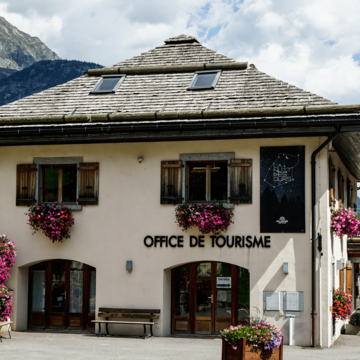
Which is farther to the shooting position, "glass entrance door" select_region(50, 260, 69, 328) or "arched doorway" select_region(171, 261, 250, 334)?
"glass entrance door" select_region(50, 260, 69, 328)

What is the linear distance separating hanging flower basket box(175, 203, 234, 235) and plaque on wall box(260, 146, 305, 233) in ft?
2.95

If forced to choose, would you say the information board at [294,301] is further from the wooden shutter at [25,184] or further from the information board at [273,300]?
the wooden shutter at [25,184]

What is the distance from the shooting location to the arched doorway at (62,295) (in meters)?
14.8

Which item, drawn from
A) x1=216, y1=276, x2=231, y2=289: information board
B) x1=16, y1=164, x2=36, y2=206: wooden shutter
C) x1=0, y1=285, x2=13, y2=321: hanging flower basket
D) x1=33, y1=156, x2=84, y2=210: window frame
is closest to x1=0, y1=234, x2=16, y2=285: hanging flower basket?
x1=0, y1=285, x2=13, y2=321: hanging flower basket

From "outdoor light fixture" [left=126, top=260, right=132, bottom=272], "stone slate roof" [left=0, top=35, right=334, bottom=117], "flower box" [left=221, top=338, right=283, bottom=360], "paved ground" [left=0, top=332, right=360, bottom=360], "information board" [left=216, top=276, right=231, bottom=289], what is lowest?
"paved ground" [left=0, top=332, right=360, bottom=360]

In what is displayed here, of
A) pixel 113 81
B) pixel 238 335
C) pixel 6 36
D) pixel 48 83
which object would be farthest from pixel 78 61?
pixel 238 335

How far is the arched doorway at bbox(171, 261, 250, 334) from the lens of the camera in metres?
14.0

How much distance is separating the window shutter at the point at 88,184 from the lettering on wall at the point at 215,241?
1.72m

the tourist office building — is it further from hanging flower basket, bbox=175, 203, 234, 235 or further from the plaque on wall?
hanging flower basket, bbox=175, 203, 234, 235

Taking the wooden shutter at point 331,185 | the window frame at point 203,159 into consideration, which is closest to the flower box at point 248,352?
the window frame at point 203,159

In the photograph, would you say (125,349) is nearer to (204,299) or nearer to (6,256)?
(204,299)

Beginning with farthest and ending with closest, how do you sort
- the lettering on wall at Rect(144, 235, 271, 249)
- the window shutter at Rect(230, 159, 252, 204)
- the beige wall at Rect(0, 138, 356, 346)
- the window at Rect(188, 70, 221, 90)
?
the window at Rect(188, 70, 221, 90) < the window shutter at Rect(230, 159, 252, 204) < the lettering on wall at Rect(144, 235, 271, 249) < the beige wall at Rect(0, 138, 356, 346)

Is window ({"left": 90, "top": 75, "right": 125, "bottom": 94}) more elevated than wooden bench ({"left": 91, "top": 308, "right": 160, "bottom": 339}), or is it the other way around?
window ({"left": 90, "top": 75, "right": 125, "bottom": 94})

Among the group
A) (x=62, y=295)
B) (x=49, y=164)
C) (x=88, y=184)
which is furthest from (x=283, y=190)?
(x=62, y=295)
